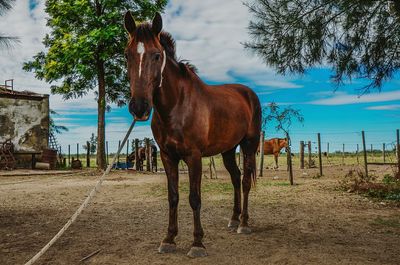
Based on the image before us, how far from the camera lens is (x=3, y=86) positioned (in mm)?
25250

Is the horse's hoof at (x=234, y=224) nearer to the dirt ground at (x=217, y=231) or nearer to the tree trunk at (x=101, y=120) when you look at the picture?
the dirt ground at (x=217, y=231)

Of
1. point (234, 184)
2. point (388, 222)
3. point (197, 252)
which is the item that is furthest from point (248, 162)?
point (388, 222)

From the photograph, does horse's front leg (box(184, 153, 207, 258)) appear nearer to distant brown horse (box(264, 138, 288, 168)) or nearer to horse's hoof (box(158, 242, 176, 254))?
horse's hoof (box(158, 242, 176, 254))

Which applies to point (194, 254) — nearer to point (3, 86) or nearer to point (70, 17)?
point (70, 17)

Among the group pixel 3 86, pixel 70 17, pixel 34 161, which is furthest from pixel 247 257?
pixel 3 86

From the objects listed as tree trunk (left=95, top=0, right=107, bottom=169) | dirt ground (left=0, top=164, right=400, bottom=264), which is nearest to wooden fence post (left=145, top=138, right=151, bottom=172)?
tree trunk (left=95, top=0, right=107, bottom=169)

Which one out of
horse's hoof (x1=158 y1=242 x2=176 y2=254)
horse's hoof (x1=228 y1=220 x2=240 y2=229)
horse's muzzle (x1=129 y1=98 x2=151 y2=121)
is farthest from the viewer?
horse's hoof (x1=228 y1=220 x2=240 y2=229)

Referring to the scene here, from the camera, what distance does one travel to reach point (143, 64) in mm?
3340

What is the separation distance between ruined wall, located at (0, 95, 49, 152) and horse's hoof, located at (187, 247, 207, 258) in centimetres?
2114

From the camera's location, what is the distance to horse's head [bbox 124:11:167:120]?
3207 millimetres

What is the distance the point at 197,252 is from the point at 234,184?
1729 millimetres

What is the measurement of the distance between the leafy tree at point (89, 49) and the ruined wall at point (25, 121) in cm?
258

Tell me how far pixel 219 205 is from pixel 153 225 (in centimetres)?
224

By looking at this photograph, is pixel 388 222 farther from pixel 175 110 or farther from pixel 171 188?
pixel 175 110
